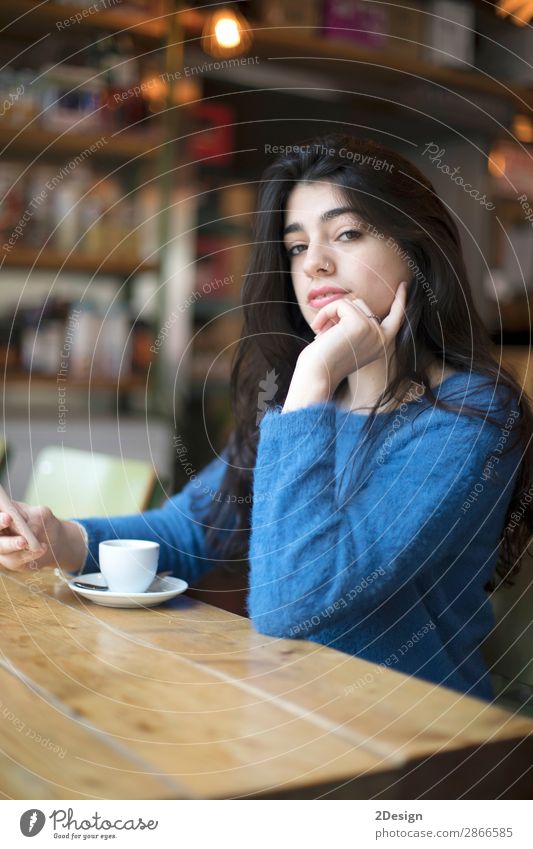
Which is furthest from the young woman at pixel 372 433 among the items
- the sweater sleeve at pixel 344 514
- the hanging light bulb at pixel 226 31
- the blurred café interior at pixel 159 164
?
the hanging light bulb at pixel 226 31

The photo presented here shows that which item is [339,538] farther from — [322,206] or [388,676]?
[322,206]

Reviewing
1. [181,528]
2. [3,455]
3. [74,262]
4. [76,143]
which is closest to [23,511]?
[181,528]

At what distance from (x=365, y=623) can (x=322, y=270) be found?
0.31 meters

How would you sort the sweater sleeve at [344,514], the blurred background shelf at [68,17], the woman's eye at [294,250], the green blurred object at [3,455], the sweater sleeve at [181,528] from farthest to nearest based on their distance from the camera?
the blurred background shelf at [68,17] → the green blurred object at [3,455] → the sweater sleeve at [181,528] → the woman's eye at [294,250] → the sweater sleeve at [344,514]

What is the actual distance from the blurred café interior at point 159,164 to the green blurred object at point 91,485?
0.71 meters

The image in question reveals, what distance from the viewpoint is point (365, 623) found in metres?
0.81

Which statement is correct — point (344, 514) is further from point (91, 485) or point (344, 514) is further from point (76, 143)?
point (76, 143)

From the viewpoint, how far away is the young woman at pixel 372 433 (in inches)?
29.2

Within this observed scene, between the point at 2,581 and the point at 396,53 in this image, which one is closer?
the point at 2,581

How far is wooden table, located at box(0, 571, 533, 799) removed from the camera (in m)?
0.47

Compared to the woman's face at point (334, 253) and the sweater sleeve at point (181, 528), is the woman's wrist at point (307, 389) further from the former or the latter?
the sweater sleeve at point (181, 528)

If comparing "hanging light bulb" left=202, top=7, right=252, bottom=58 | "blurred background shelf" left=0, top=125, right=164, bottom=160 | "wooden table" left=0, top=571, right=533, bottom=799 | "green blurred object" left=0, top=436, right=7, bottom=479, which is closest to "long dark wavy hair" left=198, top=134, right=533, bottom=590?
"wooden table" left=0, top=571, right=533, bottom=799

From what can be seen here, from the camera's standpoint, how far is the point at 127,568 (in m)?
0.79
